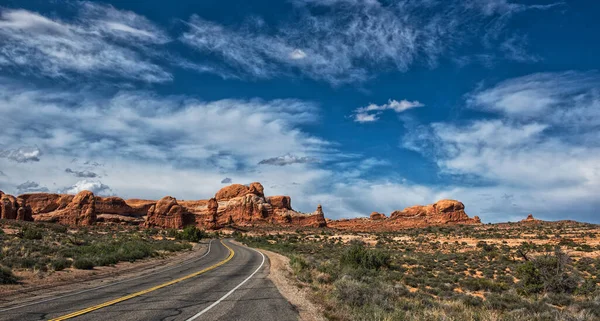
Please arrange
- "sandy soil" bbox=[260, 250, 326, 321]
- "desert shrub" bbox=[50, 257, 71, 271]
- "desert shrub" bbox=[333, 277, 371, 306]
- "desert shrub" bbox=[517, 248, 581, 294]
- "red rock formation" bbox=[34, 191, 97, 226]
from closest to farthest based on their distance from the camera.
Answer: "sandy soil" bbox=[260, 250, 326, 321] < "desert shrub" bbox=[333, 277, 371, 306] < "desert shrub" bbox=[50, 257, 71, 271] < "desert shrub" bbox=[517, 248, 581, 294] < "red rock formation" bbox=[34, 191, 97, 226]

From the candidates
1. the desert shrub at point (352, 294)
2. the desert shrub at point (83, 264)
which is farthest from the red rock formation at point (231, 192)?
the desert shrub at point (352, 294)

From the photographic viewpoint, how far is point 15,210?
9062 cm

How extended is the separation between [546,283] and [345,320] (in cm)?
1535

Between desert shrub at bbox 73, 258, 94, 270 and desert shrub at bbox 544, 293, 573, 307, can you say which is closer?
desert shrub at bbox 544, 293, 573, 307

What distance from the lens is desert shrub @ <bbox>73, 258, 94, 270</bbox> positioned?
67.3ft

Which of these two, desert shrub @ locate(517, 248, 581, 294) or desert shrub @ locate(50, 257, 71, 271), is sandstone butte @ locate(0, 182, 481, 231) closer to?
desert shrub @ locate(517, 248, 581, 294)

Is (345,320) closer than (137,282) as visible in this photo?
Yes

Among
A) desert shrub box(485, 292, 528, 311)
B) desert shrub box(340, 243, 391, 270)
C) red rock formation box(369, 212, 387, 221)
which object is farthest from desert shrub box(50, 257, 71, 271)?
red rock formation box(369, 212, 387, 221)

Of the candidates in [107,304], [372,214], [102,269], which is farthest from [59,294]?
[372,214]

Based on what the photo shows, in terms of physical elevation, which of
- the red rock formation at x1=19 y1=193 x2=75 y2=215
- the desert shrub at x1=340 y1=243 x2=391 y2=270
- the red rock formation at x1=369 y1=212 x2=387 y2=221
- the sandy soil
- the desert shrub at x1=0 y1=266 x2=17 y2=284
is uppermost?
the red rock formation at x1=369 y1=212 x2=387 y2=221

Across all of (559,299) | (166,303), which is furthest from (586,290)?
(166,303)

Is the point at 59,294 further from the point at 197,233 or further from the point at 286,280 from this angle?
the point at 197,233

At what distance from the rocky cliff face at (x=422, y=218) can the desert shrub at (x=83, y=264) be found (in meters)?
97.1

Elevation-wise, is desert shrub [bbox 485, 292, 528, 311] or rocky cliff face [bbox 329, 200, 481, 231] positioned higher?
rocky cliff face [bbox 329, 200, 481, 231]
